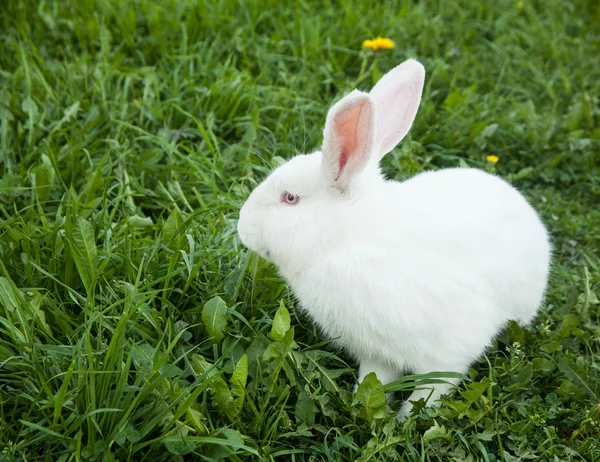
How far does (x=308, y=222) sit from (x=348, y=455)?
0.86m

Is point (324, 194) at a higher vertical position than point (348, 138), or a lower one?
lower

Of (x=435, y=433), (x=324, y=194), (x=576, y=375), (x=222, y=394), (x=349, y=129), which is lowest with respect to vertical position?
(x=576, y=375)

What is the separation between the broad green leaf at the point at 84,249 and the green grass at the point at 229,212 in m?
0.01

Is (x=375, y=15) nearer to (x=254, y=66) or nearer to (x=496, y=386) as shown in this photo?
(x=254, y=66)

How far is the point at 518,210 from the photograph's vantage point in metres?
3.04

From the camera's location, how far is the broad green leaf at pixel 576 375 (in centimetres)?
287

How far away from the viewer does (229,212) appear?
363 centimetres

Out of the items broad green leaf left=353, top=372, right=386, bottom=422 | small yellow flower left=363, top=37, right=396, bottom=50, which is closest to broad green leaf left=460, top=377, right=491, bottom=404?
broad green leaf left=353, top=372, right=386, bottom=422

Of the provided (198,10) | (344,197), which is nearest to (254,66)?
(198,10)

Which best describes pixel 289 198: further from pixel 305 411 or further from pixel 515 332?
pixel 515 332

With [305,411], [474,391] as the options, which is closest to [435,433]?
[474,391]

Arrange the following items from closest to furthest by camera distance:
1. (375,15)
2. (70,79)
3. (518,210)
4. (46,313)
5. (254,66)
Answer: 1. (46,313)
2. (518,210)
3. (70,79)
4. (254,66)
5. (375,15)

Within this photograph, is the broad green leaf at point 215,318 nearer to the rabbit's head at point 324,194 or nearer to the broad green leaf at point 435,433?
the rabbit's head at point 324,194

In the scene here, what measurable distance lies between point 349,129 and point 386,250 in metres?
0.47
